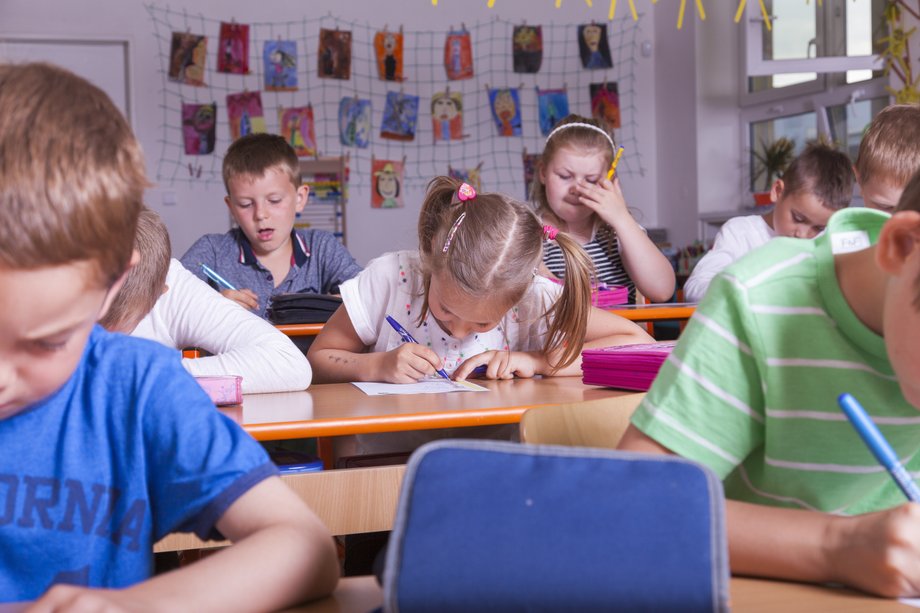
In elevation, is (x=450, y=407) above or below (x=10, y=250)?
below

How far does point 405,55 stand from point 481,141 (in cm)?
63

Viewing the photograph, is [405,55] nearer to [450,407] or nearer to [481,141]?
[481,141]

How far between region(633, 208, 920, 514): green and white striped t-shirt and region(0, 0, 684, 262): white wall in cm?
431

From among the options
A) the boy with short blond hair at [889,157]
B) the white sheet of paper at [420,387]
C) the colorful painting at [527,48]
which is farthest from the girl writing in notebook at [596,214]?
the colorful painting at [527,48]

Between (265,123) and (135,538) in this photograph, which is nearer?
(135,538)

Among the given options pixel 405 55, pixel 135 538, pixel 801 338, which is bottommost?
pixel 135 538

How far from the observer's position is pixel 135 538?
0.79 metres

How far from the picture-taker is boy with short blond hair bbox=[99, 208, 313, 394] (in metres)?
1.46

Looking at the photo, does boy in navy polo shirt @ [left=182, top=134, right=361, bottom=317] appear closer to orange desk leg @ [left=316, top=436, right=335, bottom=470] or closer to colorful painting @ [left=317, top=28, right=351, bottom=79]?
orange desk leg @ [left=316, top=436, right=335, bottom=470]

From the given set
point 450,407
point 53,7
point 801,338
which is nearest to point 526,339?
point 450,407

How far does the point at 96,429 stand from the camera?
0.79 meters

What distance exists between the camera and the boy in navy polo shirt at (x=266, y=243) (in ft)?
9.66

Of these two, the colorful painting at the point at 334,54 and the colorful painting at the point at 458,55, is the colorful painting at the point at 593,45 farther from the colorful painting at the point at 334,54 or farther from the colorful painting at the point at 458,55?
the colorful painting at the point at 334,54

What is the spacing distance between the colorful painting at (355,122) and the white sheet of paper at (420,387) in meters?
3.79
